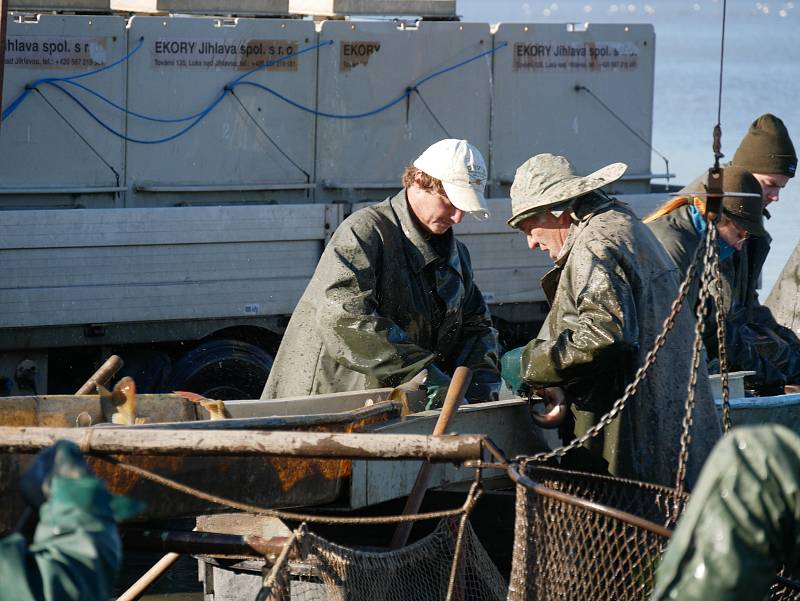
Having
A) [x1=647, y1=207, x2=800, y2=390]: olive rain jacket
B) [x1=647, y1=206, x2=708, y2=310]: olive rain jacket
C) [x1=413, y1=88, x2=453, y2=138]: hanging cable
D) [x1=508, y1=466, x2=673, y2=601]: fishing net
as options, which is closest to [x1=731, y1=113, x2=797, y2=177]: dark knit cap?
[x1=647, y1=207, x2=800, y2=390]: olive rain jacket

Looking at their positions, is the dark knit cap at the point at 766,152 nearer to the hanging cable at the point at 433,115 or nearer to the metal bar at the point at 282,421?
the hanging cable at the point at 433,115

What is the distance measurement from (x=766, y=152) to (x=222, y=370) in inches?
131

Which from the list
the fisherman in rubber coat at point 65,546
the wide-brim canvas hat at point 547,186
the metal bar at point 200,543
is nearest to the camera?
the fisherman in rubber coat at point 65,546

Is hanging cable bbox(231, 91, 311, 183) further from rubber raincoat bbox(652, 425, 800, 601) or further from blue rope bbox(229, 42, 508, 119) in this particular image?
rubber raincoat bbox(652, 425, 800, 601)

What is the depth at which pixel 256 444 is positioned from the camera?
387cm

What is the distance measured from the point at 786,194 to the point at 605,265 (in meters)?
15.3

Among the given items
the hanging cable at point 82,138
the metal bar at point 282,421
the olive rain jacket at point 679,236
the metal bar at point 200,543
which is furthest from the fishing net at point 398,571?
the hanging cable at point 82,138

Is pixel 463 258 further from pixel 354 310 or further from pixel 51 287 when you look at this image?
pixel 51 287

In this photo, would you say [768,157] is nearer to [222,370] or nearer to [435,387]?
[435,387]

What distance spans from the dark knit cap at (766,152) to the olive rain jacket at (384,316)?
222 cm

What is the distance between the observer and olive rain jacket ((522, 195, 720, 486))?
492 cm

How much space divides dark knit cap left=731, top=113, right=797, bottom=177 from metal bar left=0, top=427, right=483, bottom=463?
4381 mm

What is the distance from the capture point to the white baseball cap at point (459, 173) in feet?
18.8

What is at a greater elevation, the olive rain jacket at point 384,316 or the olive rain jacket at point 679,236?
the olive rain jacket at point 679,236
